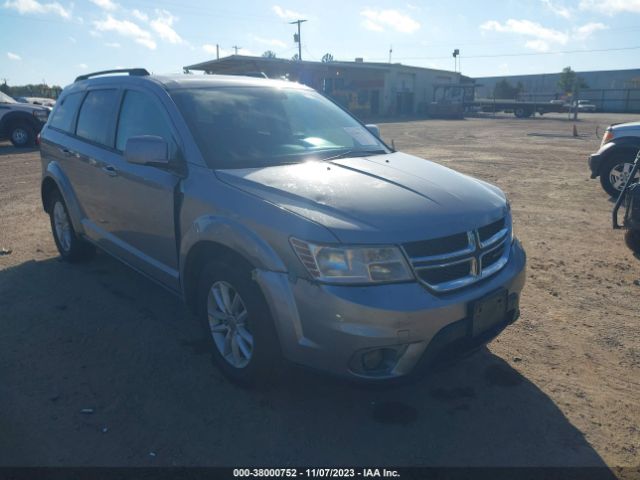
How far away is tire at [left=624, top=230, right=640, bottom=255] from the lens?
5.82 meters

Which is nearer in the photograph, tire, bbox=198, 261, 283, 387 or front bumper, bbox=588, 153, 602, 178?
tire, bbox=198, 261, 283, 387

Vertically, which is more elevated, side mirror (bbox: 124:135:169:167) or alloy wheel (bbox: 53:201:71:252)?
side mirror (bbox: 124:135:169:167)

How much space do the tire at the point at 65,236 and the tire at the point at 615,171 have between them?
7.86m

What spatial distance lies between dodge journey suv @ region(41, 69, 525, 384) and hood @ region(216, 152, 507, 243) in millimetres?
11

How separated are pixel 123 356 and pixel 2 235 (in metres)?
4.15

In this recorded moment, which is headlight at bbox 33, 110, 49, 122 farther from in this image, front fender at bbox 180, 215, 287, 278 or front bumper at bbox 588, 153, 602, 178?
front fender at bbox 180, 215, 287, 278

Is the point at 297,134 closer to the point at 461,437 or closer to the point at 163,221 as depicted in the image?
the point at 163,221

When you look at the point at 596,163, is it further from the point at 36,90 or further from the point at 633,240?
the point at 36,90

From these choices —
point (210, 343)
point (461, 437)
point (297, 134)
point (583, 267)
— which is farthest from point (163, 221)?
point (583, 267)

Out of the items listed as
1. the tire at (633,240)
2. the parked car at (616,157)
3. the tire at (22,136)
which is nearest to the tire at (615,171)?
the parked car at (616,157)

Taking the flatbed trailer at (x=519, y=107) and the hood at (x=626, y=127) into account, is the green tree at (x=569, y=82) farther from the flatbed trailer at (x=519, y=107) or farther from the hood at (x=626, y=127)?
the hood at (x=626, y=127)

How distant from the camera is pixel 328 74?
44750mm

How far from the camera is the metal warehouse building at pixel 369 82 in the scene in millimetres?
39938

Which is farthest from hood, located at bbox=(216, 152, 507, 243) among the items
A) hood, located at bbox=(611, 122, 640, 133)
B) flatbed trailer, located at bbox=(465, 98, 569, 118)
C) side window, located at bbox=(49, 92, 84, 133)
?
flatbed trailer, located at bbox=(465, 98, 569, 118)
